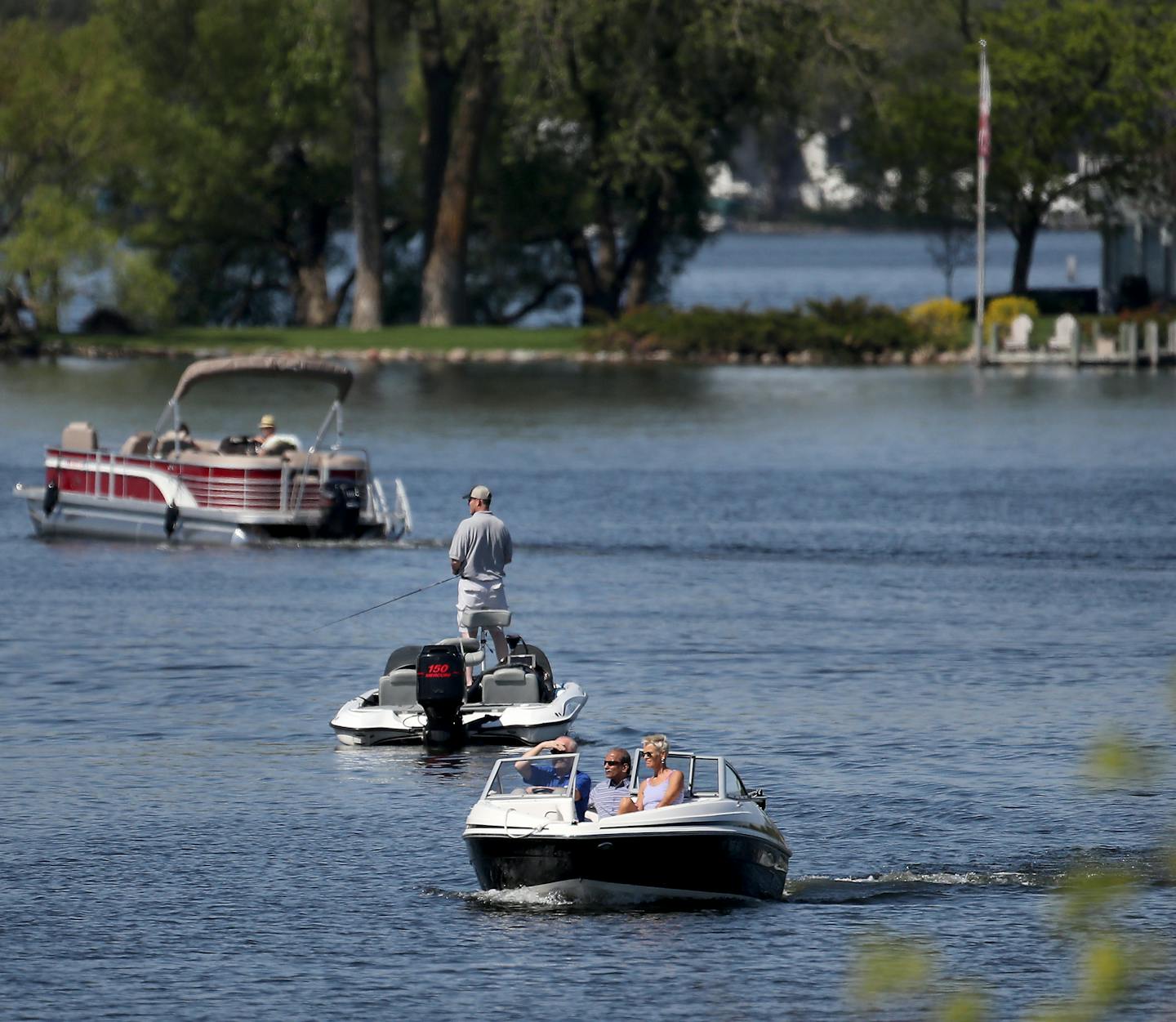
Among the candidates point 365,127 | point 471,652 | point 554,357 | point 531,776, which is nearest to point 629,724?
point 471,652

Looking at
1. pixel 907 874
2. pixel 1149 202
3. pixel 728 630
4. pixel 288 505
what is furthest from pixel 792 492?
pixel 1149 202

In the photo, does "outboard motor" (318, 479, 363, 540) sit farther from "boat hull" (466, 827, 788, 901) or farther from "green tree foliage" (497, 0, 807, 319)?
"green tree foliage" (497, 0, 807, 319)

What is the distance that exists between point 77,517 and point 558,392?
28817 millimetres

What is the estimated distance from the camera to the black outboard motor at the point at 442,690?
22312mm

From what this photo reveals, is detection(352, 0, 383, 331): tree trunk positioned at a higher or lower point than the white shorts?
higher

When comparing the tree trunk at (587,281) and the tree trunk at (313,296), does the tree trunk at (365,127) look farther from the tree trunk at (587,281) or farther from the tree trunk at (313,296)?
the tree trunk at (587,281)

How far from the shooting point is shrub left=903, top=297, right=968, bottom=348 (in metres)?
78.3

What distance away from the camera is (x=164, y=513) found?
40.3m

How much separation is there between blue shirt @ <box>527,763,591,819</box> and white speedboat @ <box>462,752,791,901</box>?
0.34 ft

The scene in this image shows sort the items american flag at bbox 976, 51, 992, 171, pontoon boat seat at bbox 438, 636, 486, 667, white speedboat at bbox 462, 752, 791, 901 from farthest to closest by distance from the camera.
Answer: american flag at bbox 976, 51, 992, 171 < pontoon boat seat at bbox 438, 636, 486, 667 < white speedboat at bbox 462, 752, 791, 901

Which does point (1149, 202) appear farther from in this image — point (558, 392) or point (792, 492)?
point (792, 492)

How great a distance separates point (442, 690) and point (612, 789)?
5082 millimetres

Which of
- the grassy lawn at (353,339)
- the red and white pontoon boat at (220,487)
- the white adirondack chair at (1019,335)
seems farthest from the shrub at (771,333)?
the red and white pontoon boat at (220,487)

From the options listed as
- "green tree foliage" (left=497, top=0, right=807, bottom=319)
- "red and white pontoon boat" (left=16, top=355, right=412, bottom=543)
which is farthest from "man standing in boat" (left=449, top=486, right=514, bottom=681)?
"green tree foliage" (left=497, top=0, right=807, bottom=319)
